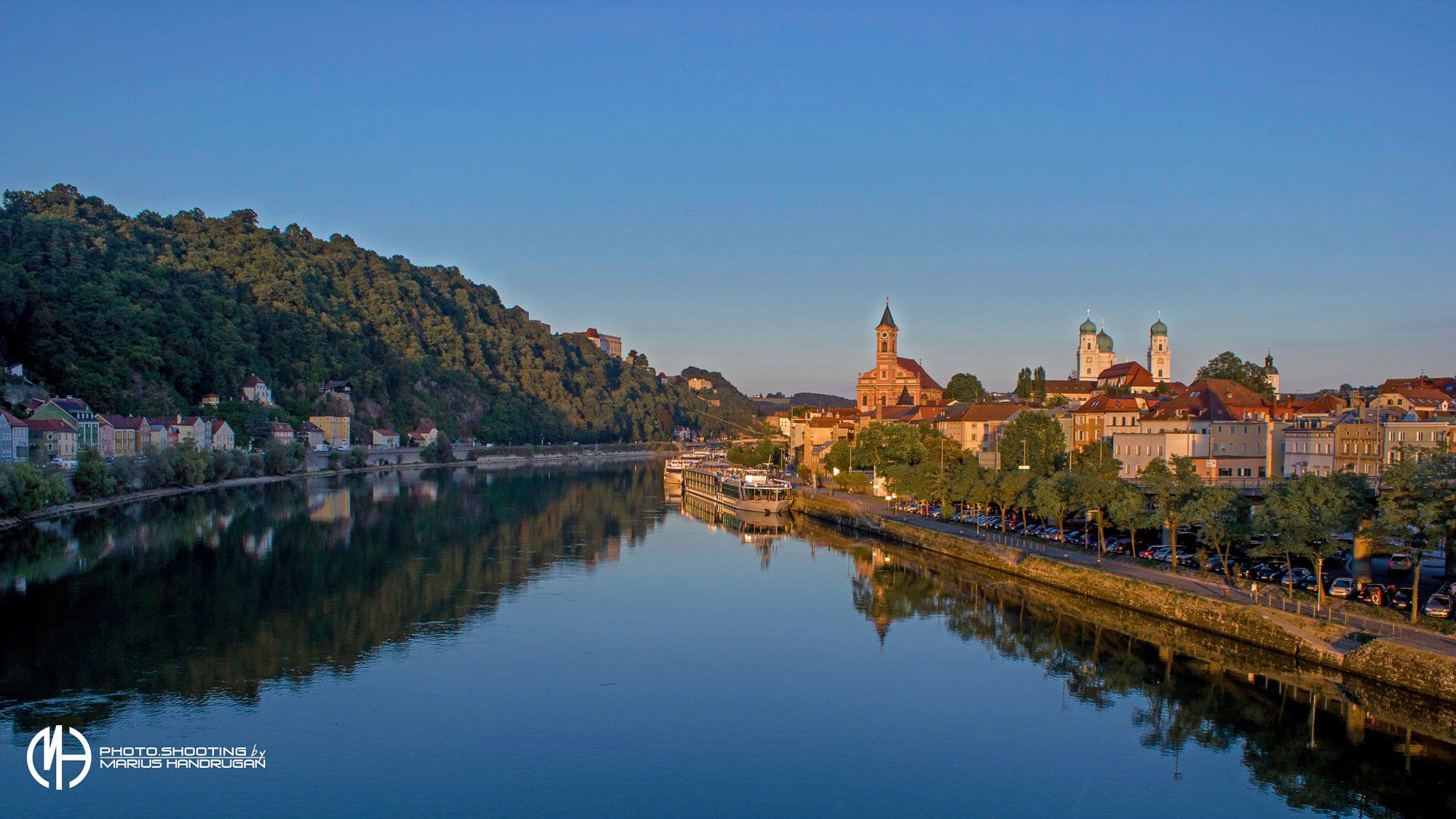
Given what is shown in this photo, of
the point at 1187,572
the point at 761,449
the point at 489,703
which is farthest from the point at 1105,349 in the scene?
the point at 489,703

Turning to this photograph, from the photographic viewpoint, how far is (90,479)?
4653 cm

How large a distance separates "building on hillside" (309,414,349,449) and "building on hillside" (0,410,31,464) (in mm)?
37285

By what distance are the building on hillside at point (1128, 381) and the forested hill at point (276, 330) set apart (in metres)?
60.9

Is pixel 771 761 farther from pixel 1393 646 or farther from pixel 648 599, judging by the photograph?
pixel 648 599

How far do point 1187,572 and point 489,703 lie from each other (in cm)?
1643

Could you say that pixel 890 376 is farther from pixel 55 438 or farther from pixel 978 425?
pixel 55 438

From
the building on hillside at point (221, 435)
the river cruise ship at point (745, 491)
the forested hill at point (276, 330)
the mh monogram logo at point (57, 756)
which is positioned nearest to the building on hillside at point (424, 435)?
the forested hill at point (276, 330)

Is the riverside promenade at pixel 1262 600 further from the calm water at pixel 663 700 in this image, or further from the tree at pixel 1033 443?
the tree at pixel 1033 443

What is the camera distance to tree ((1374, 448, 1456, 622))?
1948 cm

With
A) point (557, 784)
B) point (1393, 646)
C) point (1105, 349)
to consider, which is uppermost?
point (1105, 349)

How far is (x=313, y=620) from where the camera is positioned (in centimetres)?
2486

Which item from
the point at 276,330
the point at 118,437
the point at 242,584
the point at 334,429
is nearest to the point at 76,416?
the point at 118,437

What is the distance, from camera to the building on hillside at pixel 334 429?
90.4 m

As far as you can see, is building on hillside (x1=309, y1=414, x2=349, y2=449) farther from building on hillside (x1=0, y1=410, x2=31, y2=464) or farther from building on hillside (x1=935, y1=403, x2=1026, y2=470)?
building on hillside (x1=935, y1=403, x2=1026, y2=470)
